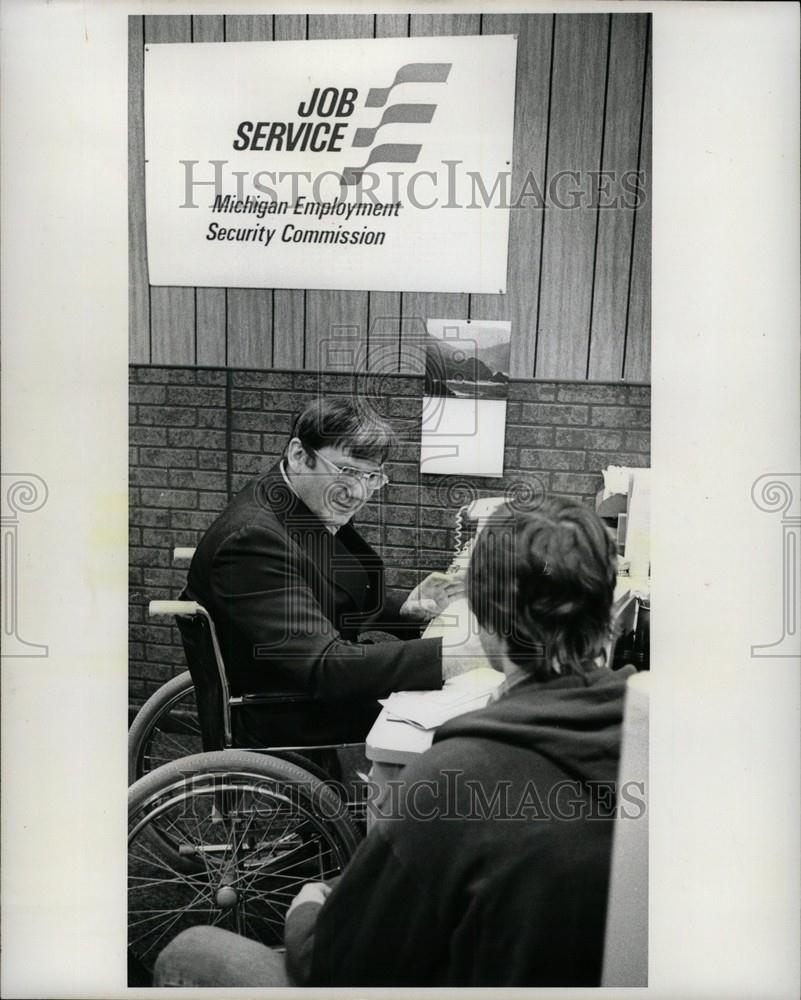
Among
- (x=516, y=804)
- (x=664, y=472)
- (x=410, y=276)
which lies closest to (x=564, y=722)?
(x=516, y=804)

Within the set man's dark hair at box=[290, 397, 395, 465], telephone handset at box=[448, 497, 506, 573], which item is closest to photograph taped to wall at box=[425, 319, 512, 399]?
man's dark hair at box=[290, 397, 395, 465]

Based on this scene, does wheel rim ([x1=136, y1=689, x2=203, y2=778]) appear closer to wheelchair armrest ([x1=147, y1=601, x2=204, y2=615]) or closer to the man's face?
wheelchair armrest ([x1=147, y1=601, x2=204, y2=615])

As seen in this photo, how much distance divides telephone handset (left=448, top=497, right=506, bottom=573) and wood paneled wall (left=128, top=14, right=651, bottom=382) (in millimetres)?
313

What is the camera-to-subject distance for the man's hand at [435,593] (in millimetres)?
2197

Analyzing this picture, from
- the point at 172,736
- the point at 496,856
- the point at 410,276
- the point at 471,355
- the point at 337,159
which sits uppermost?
the point at 337,159

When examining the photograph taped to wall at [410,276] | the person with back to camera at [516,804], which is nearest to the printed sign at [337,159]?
the photograph taped to wall at [410,276]

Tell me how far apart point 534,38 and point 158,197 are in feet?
3.06

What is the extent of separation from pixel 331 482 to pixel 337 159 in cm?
74

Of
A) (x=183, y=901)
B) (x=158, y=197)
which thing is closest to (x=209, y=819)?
(x=183, y=901)

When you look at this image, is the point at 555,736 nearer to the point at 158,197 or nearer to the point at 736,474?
the point at 736,474

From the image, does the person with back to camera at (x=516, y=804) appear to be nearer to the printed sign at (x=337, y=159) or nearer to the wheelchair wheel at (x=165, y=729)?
the wheelchair wheel at (x=165, y=729)

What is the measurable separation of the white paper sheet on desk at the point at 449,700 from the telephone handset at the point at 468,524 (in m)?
0.25

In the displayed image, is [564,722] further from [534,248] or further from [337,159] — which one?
[337,159]

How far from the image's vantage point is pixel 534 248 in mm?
Answer: 2193
